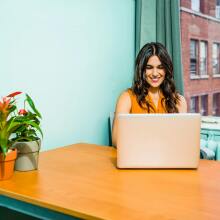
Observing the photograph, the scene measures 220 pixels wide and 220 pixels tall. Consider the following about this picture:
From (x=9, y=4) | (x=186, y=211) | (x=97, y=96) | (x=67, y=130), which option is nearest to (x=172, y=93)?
(x=97, y=96)

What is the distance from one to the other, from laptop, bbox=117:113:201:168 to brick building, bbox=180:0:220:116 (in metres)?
1.60

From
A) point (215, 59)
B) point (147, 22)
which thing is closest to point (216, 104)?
point (215, 59)

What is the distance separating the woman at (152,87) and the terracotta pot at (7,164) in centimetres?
84

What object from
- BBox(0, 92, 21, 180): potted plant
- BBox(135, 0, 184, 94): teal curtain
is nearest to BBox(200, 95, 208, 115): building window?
BBox(135, 0, 184, 94): teal curtain

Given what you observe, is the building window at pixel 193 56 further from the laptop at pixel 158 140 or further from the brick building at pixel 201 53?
the laptop at pixel 158 140

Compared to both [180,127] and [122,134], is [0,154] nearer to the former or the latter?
[122,134]

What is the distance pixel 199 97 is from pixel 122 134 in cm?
186

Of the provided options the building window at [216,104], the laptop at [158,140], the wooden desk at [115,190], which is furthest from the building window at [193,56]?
the laptop at [158,140]

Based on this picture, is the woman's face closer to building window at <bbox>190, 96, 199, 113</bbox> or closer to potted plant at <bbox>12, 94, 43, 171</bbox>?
potted plant at <bbox>12, 94, 43, 171</bbox>

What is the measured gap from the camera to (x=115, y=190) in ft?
4.17

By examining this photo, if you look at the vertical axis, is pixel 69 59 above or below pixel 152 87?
above

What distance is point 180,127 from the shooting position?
146 centimetres

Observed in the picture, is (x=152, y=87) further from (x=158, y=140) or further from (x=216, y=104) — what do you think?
(x=216, y=104)

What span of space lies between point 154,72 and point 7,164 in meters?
1.12
